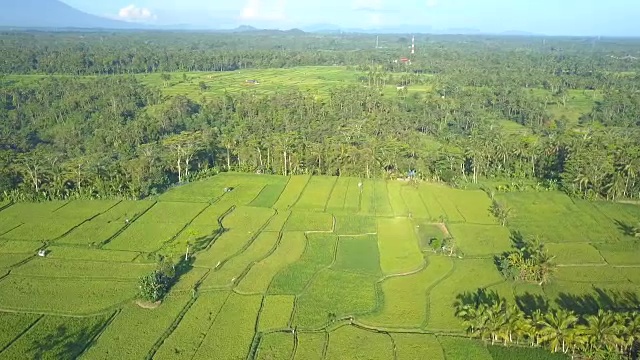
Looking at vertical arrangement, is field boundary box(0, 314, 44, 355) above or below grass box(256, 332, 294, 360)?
above

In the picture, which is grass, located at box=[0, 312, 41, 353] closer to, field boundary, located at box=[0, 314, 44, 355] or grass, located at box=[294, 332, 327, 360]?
field boundary, located at box=[0, 314, 44, 355]

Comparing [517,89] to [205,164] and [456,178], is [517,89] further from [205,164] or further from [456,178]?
[205,164]

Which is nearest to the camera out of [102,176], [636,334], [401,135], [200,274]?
[636,334]

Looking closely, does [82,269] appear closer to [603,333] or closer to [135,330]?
[135,330]

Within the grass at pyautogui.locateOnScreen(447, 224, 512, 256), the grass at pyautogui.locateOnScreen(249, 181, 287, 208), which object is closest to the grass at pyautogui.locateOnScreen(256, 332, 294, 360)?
the grass at pyautogui.locateOnScreen(447, 224, 512, 256)

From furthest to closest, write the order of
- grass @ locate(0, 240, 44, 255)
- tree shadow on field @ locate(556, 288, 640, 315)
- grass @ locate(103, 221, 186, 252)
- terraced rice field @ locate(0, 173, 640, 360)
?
grass @ locate(103, 221, 186, 252), grass @ locate(0, 240, 44, 255), tree shadow on field @ locate(556, 288, 640, 315), terraced rice field @ locate(0, 173, 640, 360)

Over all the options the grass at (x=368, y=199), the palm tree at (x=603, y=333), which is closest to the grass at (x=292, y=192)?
the grass at (x=368, y=199)

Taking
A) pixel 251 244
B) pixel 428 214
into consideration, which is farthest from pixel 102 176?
pixel 428 214
